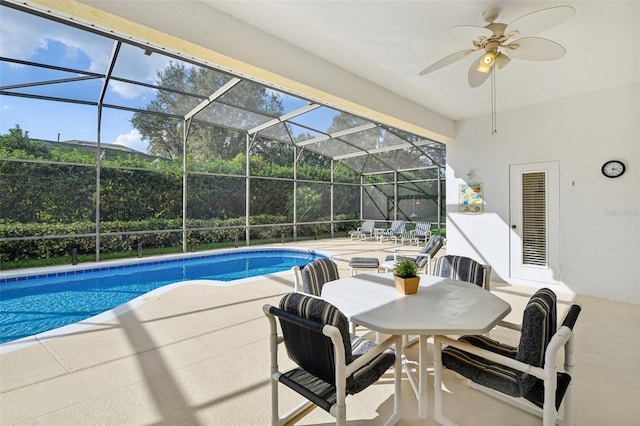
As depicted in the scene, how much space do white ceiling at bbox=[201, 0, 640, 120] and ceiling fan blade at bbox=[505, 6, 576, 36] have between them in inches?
17.8

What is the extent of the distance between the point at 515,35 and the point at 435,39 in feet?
2.40

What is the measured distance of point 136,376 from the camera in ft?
7.98

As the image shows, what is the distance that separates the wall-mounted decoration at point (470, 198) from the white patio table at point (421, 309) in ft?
12.4

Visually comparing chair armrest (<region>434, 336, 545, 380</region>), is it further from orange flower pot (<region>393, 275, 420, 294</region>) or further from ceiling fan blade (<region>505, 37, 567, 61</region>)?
ceiling fan blade (<region>505, 37, 567, 61</region>)

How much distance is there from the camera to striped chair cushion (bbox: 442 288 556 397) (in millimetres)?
1546

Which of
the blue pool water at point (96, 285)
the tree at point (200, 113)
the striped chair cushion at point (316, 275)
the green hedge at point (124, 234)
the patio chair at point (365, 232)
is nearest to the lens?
the striped chair cushion at point (316, 275)

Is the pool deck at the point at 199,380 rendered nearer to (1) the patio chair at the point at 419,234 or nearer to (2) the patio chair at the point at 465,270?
(2) the patio chair at the point at 465,270

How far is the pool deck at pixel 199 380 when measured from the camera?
6.50ft

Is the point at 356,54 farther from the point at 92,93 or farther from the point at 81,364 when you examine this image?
the point at 92,93

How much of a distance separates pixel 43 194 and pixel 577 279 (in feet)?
36.5

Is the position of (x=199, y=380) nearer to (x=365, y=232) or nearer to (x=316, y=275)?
(x=316, y=275)

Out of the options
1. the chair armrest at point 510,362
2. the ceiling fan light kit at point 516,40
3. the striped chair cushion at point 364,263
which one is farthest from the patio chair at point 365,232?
the chair armrest at point 510,362

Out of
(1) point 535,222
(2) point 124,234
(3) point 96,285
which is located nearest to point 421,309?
(1) point 535,222

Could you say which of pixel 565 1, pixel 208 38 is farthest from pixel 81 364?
pixel 565 1
